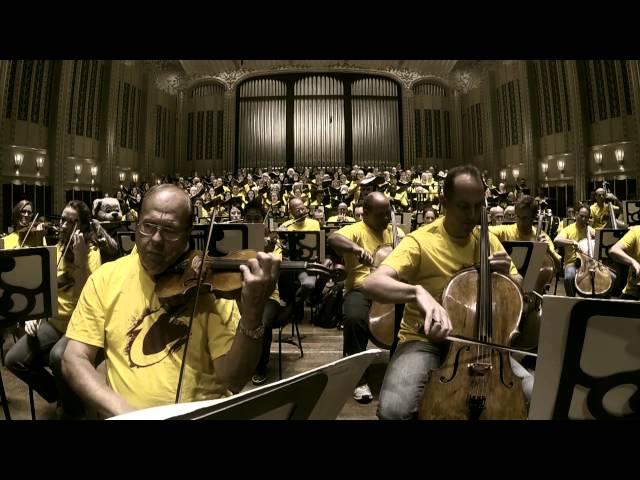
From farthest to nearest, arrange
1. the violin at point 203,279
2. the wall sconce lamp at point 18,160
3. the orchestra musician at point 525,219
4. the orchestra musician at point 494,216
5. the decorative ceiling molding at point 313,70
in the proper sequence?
the decorative ceiling molding at point 313,70
the wall sconce lamp at point 18,160
the orchestra musician at point 494,216
the orchestra musician at point 525,219
the violin at point 203,279

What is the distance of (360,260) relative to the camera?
10.5 ft

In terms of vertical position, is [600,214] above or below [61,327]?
above

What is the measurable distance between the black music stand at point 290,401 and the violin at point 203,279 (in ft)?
2.15

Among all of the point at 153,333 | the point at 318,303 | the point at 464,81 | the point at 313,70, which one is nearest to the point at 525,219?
the point at 318,303

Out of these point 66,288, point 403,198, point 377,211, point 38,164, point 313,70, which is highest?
point 313,70

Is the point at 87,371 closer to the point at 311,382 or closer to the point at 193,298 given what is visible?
the point at 193,298

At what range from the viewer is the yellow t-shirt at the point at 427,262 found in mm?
2068

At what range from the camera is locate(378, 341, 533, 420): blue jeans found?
1794 mm

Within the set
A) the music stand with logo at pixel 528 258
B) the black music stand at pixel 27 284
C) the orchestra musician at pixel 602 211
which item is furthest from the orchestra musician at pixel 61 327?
the orchestra musician at pixel 602 211

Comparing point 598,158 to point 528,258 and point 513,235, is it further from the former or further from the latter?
point 528,258

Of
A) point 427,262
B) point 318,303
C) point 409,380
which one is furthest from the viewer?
point 318,303

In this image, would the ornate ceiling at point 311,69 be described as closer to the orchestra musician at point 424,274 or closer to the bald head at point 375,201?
the bald head at point 375,201

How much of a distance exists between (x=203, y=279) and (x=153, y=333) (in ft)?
0.77

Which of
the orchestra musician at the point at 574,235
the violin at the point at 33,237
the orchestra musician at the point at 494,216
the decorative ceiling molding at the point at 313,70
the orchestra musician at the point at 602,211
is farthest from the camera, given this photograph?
the decorative ceiling molding at the point at 313,70
